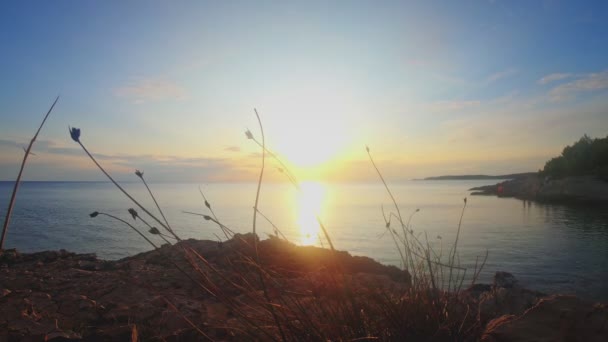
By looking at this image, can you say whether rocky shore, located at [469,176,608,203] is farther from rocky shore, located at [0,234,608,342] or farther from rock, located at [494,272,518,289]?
rocky shore, located at [0,234,608,342]

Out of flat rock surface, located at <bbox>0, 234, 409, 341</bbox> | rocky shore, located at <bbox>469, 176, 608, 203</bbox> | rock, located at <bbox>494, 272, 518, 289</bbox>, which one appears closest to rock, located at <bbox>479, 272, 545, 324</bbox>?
flat rock surface, located at <bbox>0, 234, 409, 341</bbox>

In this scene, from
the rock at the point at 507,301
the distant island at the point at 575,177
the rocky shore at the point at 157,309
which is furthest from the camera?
the distant island at the point at 575,177

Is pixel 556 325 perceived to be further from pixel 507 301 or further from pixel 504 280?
pixel 504 280

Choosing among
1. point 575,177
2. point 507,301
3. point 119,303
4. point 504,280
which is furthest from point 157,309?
point 575,177

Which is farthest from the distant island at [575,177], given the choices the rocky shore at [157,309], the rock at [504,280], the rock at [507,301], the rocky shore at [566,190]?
the rocky shore at [157,309]

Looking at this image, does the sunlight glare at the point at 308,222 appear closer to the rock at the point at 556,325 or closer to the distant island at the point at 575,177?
the rock at the point at 556,325

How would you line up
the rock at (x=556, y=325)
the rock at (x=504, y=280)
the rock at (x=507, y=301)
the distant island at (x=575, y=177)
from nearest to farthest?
the rock at (x=556, y=325), the rock at (x=507, y=301), the rock at (x=504, y=280), the distant island at (x=575, y=177)

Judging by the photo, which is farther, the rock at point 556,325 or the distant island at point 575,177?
the distant island at point 575,177

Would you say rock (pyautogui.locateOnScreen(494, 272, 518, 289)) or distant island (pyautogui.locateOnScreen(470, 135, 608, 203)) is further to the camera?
distant island (pyautogui.locateOnScreen(470, 135, 608, 203))

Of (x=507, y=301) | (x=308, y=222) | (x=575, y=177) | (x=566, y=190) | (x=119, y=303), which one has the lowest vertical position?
(x=308, y=222)

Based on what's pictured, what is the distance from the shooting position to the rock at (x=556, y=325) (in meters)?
2.24

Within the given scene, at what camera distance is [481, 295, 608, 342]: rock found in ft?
7.36

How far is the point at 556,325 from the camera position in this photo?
2.42 meters

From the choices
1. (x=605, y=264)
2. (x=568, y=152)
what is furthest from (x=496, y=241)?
(x=568, y=152)
